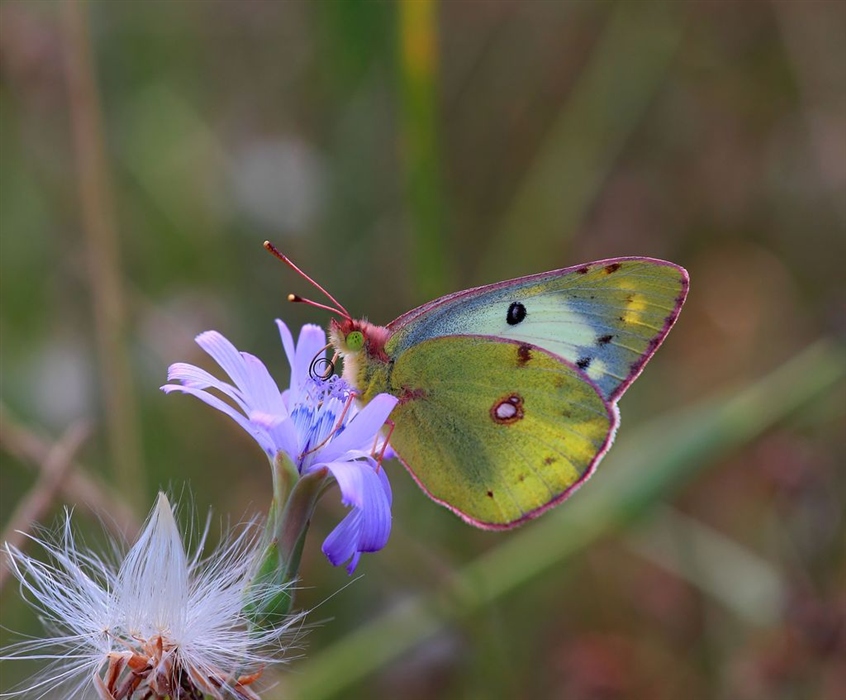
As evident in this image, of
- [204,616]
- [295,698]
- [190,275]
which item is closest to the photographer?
[204,616]

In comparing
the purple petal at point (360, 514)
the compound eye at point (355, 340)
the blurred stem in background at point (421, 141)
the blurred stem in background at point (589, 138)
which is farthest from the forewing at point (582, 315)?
the blurred stem in background at point (589, 138)

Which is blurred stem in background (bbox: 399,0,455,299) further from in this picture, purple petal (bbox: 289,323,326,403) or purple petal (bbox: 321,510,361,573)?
purple petal (bbox: 321,510,361,573)

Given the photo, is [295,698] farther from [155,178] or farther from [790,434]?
[155,178]

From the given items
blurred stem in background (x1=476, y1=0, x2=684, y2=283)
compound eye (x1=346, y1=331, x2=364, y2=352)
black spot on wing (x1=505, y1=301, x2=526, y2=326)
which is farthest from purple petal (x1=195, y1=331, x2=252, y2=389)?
blurred stem in background (x1=476, y1=0, x2=684, y2=283)

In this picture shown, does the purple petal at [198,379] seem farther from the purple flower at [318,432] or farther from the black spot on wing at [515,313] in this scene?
the black spot on wing at [515,313]

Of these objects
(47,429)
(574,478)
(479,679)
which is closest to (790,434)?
(479,679)

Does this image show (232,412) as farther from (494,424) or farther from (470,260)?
Result: (470,260)
